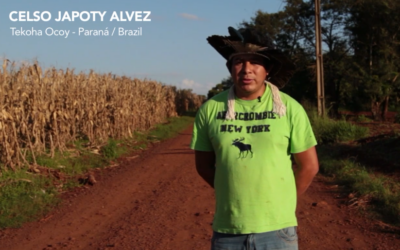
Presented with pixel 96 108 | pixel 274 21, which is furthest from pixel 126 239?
pixel 274 21

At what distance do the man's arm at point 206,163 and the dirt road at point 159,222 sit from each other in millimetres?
2745

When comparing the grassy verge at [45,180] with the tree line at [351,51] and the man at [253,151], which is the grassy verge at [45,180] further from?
the tree line at [351,51]

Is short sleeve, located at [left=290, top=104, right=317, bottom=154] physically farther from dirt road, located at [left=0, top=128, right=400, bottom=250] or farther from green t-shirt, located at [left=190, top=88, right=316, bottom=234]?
dirt road, located at [left=0, top=128, right=400, bottom=250]

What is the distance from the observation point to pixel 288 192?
9.04 feet

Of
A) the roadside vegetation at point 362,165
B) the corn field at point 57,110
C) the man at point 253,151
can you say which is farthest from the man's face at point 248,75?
the corn field at point 57,110

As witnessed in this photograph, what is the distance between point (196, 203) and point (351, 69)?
19826 mm

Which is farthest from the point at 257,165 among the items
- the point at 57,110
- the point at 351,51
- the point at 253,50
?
the point at 351,51

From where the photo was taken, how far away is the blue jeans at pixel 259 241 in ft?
8.75

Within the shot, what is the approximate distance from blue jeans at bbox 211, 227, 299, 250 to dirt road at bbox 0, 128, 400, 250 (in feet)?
9.62

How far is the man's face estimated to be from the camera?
2809 mm

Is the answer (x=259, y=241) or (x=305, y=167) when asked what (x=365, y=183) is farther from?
(x=259, y=241)

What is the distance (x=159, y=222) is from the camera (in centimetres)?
670

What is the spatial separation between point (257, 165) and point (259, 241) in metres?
0.41

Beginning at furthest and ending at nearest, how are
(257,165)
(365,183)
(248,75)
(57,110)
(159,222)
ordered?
(57,110), (365,183), (159,222), (248,75), (257,165)
